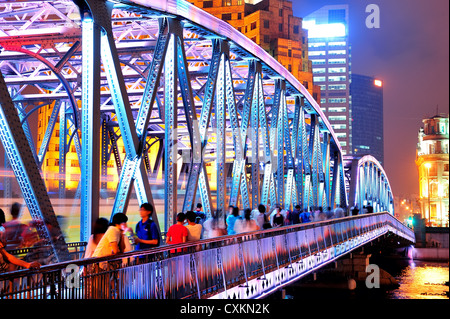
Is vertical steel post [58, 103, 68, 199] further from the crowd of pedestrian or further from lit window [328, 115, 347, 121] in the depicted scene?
lit window [328, 115, 347, 121]

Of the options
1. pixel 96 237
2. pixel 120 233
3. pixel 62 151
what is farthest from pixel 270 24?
pixel 120 233

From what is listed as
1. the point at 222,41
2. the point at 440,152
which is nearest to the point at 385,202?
the point at 440,152

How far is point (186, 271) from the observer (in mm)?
10438

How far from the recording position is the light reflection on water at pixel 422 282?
42625mm

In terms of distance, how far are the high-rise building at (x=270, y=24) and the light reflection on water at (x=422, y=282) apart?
37.8m

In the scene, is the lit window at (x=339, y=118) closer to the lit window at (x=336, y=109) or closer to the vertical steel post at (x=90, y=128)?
the lit window at (x=336, y=109)

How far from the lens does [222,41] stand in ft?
71.2

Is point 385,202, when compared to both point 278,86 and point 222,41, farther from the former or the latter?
point 222,41

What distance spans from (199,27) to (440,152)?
129 m

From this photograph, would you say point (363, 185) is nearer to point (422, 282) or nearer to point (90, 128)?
point (422, 282)

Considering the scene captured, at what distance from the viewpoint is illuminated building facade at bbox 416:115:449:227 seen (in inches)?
5546

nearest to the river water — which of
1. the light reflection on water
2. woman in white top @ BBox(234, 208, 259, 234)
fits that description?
the light reflection on water

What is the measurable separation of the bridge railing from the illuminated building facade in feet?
415

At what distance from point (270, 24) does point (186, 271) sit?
300 ft
